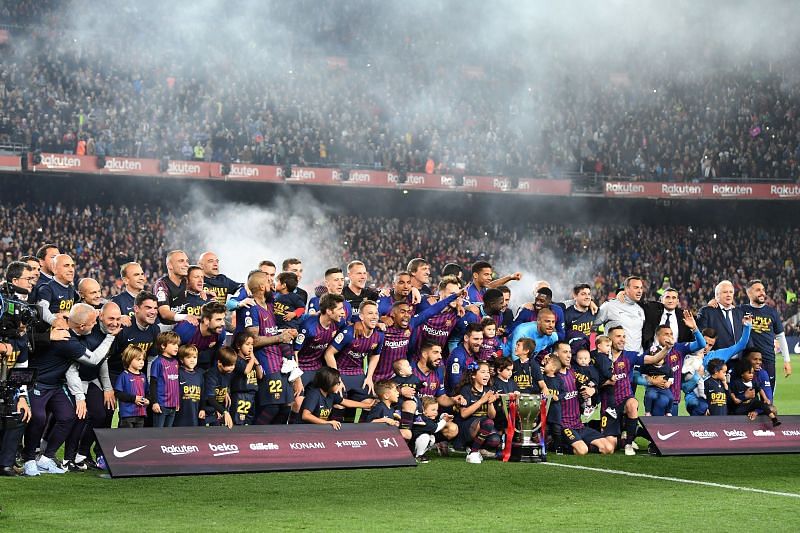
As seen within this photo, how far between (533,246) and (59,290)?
104ft

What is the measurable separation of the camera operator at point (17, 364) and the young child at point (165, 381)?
1.11m

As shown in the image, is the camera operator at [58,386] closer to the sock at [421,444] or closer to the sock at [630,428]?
the sock at [421,444]

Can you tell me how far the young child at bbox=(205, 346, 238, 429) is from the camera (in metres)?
10.4

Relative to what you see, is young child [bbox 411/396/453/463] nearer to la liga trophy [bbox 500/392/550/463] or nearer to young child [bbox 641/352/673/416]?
la liga trophy [bbox 500/392/550/463]

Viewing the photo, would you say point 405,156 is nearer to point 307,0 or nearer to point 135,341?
point 307,0

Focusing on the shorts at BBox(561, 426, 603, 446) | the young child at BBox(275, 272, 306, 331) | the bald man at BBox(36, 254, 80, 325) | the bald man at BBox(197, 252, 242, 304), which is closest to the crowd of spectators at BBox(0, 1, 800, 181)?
the bald man at BBox(197, 252, 242, 304)

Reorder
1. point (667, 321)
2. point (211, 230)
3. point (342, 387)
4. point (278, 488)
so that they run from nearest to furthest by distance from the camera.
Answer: point (278, 488) < point (342, 387) < point (667, 321) < point (211, 230)

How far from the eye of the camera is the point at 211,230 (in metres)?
37.0

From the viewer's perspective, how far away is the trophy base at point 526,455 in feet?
36.4

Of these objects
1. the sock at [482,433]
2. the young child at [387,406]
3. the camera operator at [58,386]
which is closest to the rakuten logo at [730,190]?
the sock at [482,433]

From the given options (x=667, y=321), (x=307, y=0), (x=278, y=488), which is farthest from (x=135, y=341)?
(x=307, y=0)

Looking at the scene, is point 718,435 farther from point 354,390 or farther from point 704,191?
point 704,191

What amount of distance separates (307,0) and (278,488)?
1544 inches

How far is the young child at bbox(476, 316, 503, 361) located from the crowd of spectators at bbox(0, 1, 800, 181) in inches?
1022
